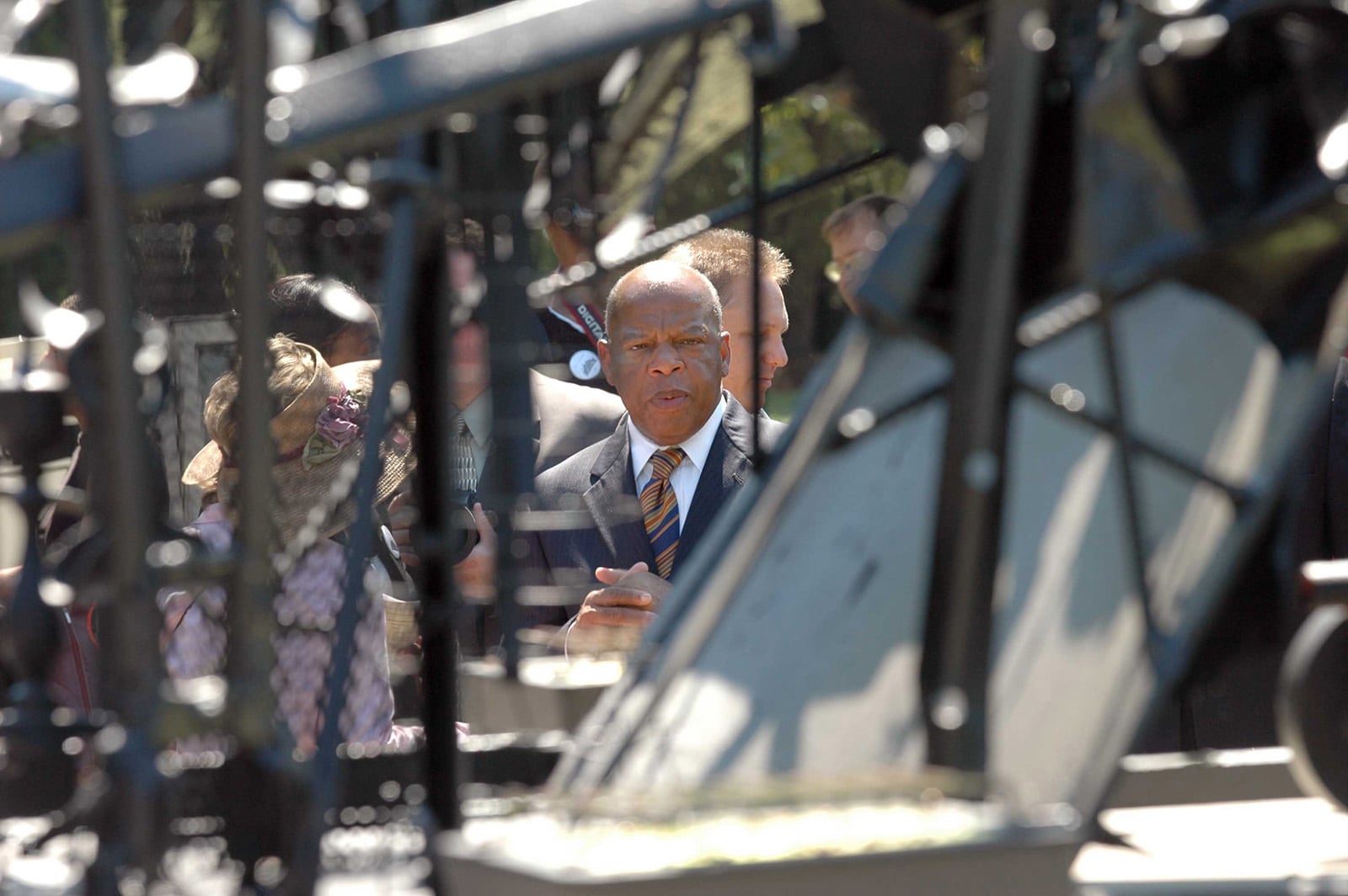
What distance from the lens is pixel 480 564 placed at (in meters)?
5.17

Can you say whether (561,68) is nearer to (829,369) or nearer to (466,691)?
(829,369)

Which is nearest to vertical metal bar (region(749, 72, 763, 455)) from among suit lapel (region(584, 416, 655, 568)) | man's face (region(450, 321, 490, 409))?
man's face (region(450, 321, 490, 409))

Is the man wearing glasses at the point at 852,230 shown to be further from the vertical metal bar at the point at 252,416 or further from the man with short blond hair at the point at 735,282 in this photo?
the vertical metal bar at the point at 252,416

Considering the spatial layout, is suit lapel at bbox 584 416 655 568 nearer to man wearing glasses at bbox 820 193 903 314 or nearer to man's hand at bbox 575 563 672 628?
man's hand at bbox 575 563 672 628

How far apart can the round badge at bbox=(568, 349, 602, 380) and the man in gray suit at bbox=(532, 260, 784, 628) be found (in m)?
1.10

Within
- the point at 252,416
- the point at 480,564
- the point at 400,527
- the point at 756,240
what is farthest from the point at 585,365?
the point at 252,416

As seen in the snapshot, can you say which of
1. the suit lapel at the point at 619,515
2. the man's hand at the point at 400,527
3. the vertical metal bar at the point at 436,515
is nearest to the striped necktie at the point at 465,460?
the man's hand at the point at 400,527

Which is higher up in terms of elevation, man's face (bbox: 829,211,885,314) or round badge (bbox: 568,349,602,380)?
man's face (bbox: 829,211,885,314)

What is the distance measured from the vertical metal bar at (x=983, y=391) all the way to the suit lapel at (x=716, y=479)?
7.96 feet

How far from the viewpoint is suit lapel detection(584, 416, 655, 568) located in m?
4.95

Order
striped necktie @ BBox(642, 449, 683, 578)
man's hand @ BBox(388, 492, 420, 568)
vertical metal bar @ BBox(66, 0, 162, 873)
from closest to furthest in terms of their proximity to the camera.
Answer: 1. vertical metal bar @ BBox(66, 0, 162, 873)
2. man's hand @ BBox(388, 492, 420, 568)
3. striped necktie @ BBox(642, 449, 683, 578)

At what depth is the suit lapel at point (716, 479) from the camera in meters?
4.88

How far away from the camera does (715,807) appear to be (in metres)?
2.33

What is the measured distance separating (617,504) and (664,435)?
23 centimetres
